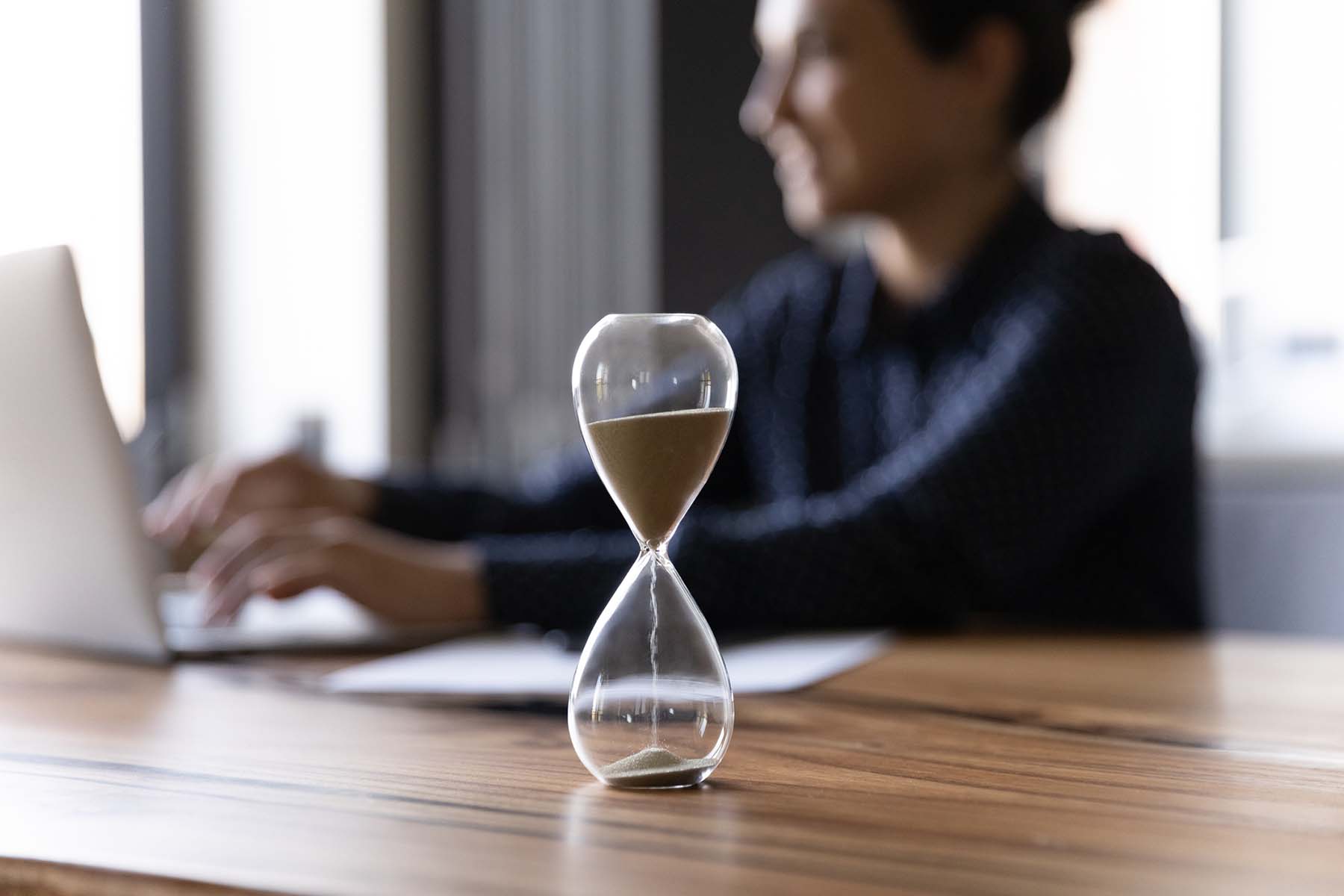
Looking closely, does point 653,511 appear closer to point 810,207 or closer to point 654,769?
point 654,769

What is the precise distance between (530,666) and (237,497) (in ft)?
1.61

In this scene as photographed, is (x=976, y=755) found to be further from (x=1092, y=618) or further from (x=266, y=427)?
(x=266, y=427)

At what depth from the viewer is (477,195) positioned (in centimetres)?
244

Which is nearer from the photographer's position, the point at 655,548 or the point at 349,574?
the point at 655,548

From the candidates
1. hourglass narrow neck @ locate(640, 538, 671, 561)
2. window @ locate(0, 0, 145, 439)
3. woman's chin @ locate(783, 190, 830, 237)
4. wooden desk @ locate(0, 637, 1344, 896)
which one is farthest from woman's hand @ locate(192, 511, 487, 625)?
window @ locate(0, 0, 145, 439)

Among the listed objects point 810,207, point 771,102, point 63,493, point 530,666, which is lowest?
point 530,666

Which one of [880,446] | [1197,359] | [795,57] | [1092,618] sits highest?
[795,57]

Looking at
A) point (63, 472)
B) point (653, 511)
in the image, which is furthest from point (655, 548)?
point (63, 472)

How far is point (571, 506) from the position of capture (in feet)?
4.66

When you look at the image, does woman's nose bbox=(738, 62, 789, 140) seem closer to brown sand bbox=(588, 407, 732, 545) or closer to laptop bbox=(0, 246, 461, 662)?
laptop bbox=(0, 246, 461, 662)

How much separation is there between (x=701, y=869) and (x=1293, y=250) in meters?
1.70

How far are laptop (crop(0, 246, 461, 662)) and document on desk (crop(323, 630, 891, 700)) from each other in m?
A: 0.14

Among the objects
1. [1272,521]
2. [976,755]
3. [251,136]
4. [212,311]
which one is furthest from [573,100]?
[976,755]

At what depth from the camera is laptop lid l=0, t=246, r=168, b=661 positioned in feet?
2.41
